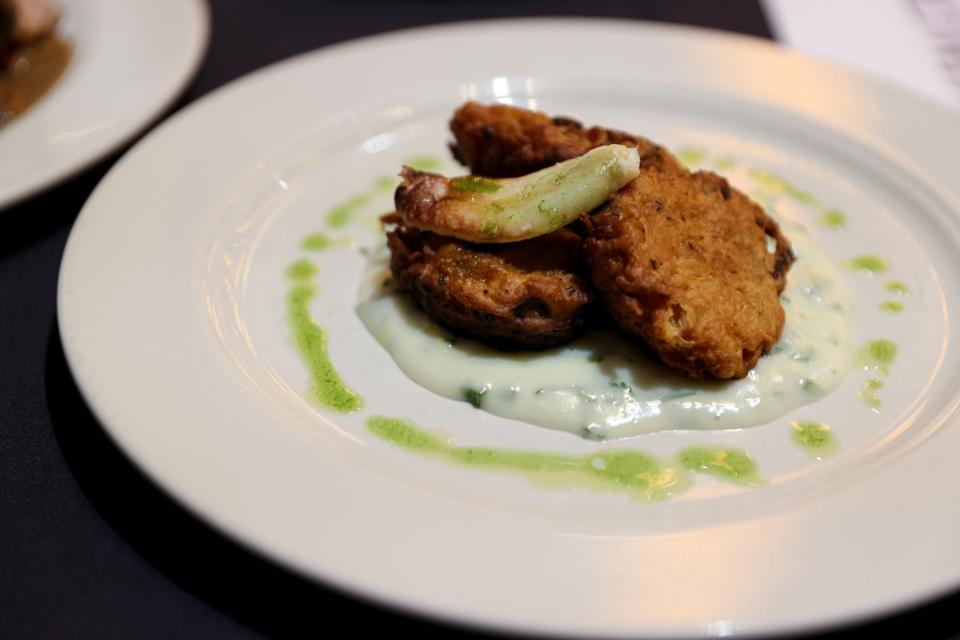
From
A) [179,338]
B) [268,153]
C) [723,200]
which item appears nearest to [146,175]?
[268,153]

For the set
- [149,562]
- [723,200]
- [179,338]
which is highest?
[723,200]

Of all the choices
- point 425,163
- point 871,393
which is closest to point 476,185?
point 425,163

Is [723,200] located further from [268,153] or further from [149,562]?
[149,562]

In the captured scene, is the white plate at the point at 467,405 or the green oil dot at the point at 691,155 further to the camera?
the green oil dot at the point at 691,155

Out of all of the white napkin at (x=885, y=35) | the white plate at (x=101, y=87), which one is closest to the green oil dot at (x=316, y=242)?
the white plate at (x=101, y=87)

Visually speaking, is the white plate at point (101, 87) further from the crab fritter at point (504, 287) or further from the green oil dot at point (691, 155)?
the green oil dot at point (691, 155)

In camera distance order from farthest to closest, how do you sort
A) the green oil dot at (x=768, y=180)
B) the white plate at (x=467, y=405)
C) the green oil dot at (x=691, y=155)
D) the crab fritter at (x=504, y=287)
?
the green oil dot at (x=691, y=155) < the green oil dot at (x=768, y=180) < the crab fritter at (x=504, y=287) < the white plate at (x=467, y=405)

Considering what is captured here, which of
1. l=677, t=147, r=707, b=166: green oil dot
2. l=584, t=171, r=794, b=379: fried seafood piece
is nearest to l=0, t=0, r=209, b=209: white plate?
l=584, t=171, r=794, b=379: fried seafood piece
